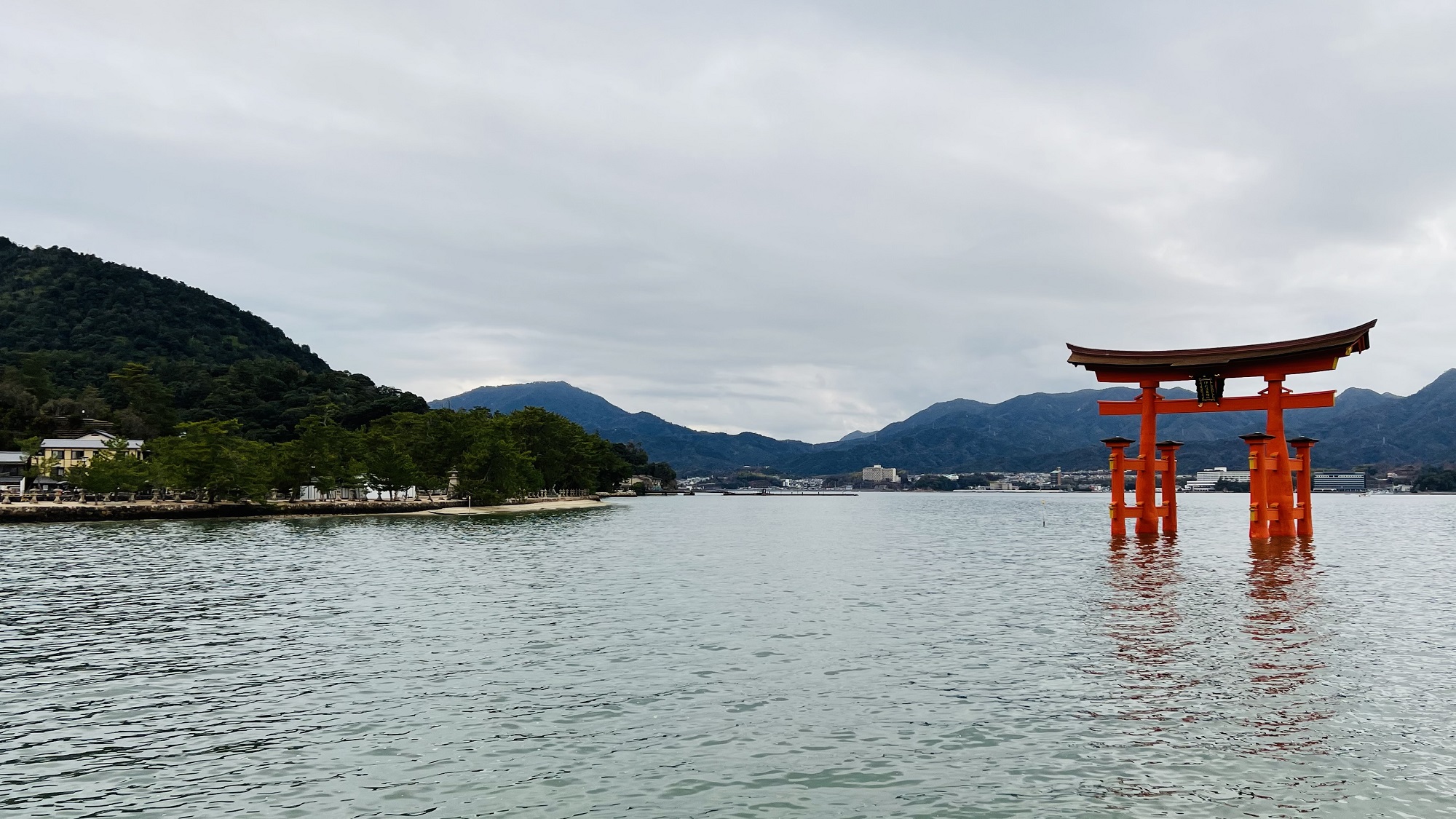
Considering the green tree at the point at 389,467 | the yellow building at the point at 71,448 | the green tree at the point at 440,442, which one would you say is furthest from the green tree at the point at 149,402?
the green tree at the point at 389,467

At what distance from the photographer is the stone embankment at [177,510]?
74.2 metres

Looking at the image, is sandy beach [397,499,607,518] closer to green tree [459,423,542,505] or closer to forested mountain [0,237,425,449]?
green tree [459,423,542,505]

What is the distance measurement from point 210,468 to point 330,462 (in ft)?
42.2

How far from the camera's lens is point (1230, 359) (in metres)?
42.8

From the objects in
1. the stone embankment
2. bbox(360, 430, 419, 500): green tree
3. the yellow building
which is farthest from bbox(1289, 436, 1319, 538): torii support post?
the yellow building

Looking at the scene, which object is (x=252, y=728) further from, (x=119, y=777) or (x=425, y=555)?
(x=425, y=555)

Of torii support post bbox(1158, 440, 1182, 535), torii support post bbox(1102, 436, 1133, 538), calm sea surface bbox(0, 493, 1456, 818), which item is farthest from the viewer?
torii support post bbox(1158, 440, 1182, 535)

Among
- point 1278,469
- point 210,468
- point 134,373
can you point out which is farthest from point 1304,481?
point 134,373

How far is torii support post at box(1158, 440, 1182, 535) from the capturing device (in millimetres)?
50094

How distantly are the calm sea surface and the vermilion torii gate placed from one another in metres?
11.3

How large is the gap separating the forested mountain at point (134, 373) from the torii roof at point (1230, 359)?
12758cm

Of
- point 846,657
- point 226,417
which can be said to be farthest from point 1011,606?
point 226,417

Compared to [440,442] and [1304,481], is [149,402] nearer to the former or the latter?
[440,442]

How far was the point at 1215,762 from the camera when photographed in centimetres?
1101
